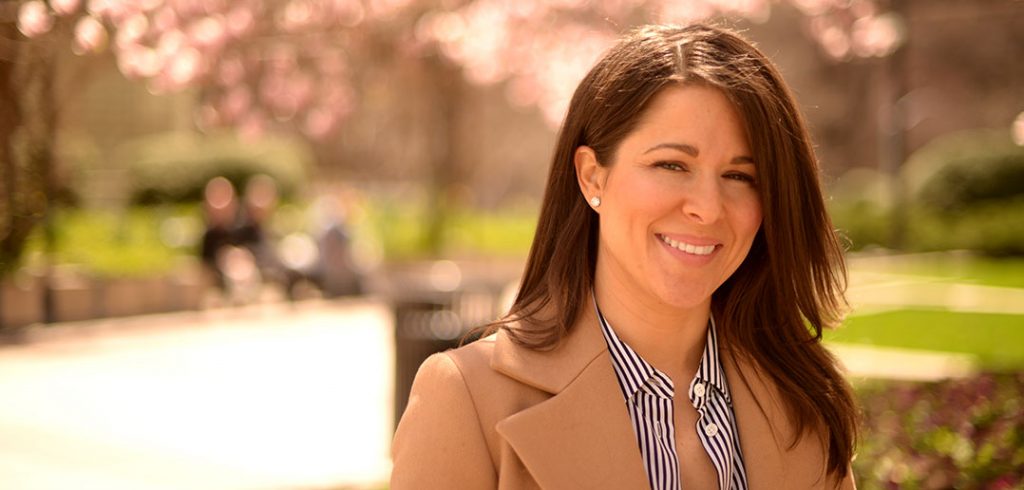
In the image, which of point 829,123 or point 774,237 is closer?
point 774,237

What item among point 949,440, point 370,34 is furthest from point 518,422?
point 370,34

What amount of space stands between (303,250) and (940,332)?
33.2 ft

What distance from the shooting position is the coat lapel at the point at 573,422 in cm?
225

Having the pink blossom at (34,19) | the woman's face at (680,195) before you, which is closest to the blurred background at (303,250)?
the pink blossom at (34,19)

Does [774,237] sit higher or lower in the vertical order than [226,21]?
lower

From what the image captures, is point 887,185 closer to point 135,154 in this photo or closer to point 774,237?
point 135,154

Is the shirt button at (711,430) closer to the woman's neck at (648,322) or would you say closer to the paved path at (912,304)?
the woman's neck at (648,322)

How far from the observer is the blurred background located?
19.4 feet

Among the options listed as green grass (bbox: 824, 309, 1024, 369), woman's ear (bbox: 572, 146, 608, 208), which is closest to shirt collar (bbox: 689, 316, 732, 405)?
woman's ear (bbox: 572, 146, 608, 208)

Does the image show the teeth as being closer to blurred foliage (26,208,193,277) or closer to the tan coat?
the tan coat

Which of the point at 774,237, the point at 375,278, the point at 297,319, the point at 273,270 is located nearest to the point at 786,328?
→ the point at 774,237

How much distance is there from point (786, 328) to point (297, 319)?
44.0ft

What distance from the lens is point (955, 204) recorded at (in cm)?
2762

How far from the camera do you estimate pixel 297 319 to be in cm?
1572
